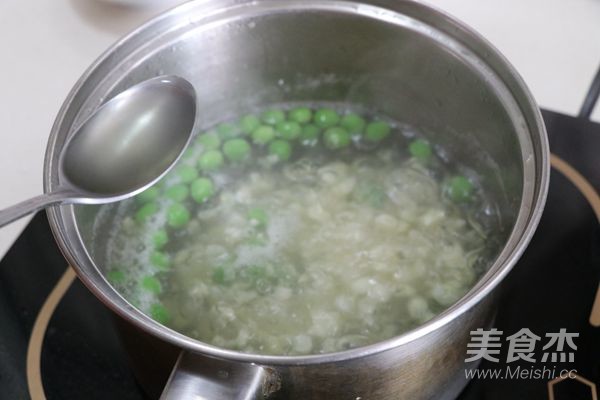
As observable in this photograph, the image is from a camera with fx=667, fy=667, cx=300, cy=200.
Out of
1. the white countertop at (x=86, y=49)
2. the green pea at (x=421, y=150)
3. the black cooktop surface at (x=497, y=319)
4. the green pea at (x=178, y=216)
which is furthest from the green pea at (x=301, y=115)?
the black cooktop surface at (x=497, y=319)

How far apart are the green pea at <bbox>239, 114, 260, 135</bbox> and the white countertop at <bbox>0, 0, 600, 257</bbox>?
15.9 inches

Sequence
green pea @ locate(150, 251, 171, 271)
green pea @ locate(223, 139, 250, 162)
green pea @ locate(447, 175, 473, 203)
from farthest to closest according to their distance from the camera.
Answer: green pea @ locate(223, 139, 250, 162) < green pea @ locate(447, 175, 473, 203) < green pea @ locate(150, 251, 171, 271)

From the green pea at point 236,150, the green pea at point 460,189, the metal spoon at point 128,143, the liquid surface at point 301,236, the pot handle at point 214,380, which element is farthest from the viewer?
the green pea at point 236,150

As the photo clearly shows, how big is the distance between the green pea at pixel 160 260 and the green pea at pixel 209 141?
32 centimetres

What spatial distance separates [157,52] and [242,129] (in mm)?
358

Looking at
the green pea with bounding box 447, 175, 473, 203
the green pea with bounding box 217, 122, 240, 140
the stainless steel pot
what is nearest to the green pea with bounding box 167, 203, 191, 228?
the stainless steel pot

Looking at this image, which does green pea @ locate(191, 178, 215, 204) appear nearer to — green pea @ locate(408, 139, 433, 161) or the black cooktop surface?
the black cooktop surface

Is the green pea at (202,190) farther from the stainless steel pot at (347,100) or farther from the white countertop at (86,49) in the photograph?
the white countertop at (86,49)

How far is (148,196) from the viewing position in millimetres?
1484

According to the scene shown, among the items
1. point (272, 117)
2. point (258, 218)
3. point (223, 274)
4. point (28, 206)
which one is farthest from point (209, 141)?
point (28, 206)

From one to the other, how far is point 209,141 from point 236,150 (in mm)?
72

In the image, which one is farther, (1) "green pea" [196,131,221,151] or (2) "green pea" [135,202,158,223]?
(1) "green pea" [196,131,221,151]

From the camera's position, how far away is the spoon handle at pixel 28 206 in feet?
2.77

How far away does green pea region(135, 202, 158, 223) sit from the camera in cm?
144
